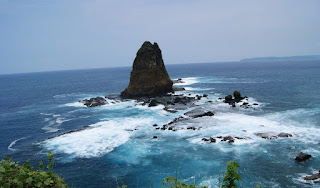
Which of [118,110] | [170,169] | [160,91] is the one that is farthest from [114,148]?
[160,91]

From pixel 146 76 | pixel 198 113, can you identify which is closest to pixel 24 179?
pixel 198 113

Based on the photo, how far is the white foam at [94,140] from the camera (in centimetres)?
3541

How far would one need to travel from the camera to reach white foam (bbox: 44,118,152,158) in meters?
35.4

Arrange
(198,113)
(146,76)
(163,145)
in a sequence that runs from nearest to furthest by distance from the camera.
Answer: (163,145), (198,113), (146,76)

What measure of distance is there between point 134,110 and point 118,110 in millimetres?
4663

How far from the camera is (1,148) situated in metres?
38.9

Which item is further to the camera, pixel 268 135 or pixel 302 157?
pixel 268 135

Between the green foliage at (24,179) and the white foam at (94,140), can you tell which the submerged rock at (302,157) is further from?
the green foliage at (24,179)

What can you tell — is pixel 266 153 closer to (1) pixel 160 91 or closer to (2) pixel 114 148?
(2) pixel 114 148

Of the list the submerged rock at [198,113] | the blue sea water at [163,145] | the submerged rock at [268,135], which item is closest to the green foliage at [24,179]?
the blue sea water at [163,145]

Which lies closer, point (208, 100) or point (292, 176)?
point (292, 176)

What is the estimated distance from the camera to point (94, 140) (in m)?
39.5

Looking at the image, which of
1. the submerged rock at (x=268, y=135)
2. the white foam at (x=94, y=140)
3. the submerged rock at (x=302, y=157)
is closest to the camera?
the submerged rock at (x=302, y=157)

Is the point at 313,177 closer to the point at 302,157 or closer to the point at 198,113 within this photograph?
the point at 302,157
